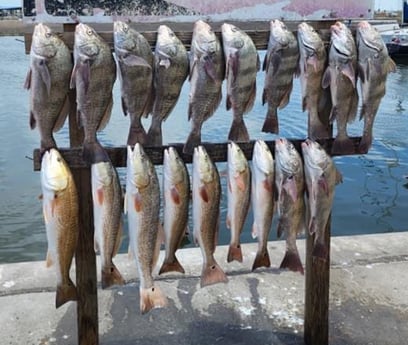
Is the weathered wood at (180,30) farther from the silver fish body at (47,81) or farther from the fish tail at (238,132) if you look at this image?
the fish tail at (238,132)

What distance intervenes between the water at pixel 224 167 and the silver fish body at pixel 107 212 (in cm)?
459

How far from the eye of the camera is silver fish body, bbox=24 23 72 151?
273cm

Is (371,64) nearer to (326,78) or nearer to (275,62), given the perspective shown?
(326,78)

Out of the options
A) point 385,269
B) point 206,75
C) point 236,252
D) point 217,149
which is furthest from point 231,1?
point 385,269

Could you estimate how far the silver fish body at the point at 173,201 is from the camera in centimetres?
288

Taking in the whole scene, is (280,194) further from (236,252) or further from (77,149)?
(77,149)

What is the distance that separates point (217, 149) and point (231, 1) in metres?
0.78

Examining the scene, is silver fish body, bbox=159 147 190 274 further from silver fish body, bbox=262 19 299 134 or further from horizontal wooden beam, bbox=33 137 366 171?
silver fish body, bbox=262 19 299 134

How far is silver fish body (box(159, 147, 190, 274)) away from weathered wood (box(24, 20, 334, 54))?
58 centimetres

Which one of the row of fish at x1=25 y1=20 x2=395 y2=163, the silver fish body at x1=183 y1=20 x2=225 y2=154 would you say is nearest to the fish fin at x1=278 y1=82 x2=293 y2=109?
the row of fish at x1=25 y1=20 x2=395 y2=163

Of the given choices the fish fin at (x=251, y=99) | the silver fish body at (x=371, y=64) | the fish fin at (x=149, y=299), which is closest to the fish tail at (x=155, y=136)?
the fish fin at (x=251, y=99)

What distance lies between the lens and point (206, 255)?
3.04m

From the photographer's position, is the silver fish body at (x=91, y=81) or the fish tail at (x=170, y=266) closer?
the silver fish body at (x=91, y=81)

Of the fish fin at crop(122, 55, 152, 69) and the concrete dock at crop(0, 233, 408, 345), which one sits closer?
the fish fin at crop(122, 55, 152, 69)
